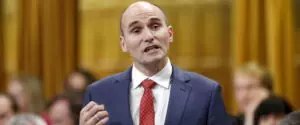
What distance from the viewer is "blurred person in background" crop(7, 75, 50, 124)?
5477 mm

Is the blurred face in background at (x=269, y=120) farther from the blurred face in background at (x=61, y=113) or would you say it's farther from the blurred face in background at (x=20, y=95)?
the blurred face in background at (x=20, y=95)

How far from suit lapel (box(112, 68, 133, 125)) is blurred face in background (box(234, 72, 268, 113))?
6.60ft

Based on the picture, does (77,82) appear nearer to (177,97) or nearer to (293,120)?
(177,97)

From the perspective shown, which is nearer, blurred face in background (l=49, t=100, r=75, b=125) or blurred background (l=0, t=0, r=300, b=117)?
blurred face in background (l=49, t=100, r=75, b=125)

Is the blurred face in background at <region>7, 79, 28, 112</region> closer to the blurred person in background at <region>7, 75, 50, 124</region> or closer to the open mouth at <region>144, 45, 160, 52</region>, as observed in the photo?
the blurred person in background at <region>7, 75, 50, 124</region>

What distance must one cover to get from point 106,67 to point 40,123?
97.6 inches

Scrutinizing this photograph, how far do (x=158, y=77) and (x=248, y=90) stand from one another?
2.11 m

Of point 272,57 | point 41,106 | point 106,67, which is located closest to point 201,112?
point 272,57

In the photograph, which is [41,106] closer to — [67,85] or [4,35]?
[67,85]

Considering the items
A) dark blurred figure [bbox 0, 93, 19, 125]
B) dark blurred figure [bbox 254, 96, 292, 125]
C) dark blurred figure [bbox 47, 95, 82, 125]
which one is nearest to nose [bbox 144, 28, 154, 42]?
dark blurred figure [bbox 254, 96, 292, 125]

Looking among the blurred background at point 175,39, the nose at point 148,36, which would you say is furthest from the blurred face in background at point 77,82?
the nose at point 148,36

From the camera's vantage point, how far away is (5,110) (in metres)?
4.73

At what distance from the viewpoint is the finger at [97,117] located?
2.33 meters

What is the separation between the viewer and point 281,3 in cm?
508
